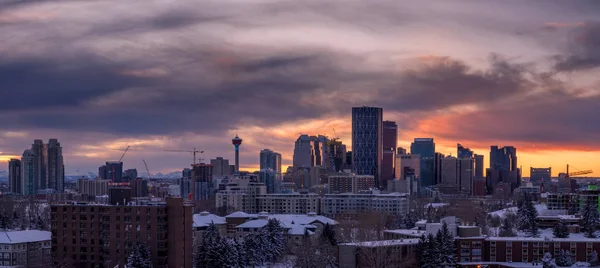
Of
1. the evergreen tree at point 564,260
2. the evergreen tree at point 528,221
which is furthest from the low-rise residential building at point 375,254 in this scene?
the evergreen tree at point 528,221

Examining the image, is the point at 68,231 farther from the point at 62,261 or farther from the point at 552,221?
the point at 552,221

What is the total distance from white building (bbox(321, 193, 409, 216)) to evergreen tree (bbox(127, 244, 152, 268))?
96.2 meters

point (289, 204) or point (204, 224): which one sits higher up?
point (204, 224)

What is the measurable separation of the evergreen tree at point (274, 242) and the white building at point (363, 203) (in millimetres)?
71394

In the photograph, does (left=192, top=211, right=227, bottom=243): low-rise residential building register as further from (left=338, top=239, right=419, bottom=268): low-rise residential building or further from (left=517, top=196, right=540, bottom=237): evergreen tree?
(left=517, top=196, right=540, bottom=237): evergreen tree

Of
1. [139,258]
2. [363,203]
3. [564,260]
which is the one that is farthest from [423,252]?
[363,203]

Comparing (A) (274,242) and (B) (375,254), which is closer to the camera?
(B) (375,254)

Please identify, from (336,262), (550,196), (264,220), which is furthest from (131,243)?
(550,196)

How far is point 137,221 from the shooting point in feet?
231

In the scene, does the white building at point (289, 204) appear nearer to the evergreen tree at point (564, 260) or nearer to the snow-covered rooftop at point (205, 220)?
the snow-covered rooftop at point (205, 220)

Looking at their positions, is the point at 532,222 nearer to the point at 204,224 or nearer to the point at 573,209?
the point at 573,209

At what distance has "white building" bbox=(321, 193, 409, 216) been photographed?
16400 centimetres

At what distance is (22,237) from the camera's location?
276 ft

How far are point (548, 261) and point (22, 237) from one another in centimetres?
4934
